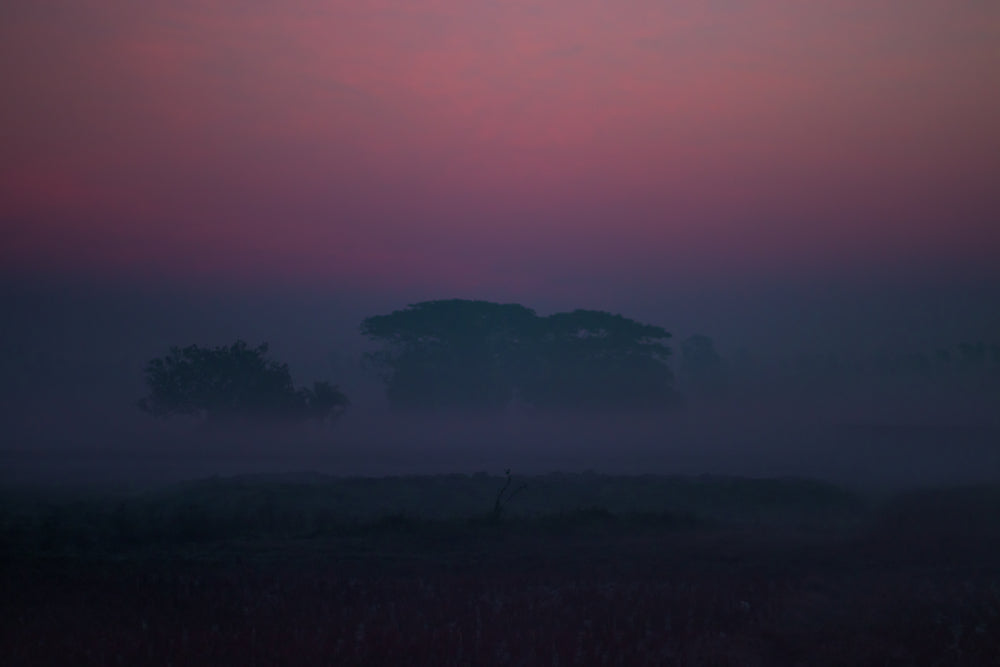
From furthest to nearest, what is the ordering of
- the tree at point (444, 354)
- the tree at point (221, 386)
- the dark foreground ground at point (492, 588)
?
the tree at point (444, 354) → the tree at point (221, 386) → the dark foreground ground at point (492, 588)

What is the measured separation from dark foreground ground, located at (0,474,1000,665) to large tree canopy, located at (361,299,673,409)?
2283 inches

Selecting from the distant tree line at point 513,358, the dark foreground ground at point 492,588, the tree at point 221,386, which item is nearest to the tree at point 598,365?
the distant tree line at point 513,358

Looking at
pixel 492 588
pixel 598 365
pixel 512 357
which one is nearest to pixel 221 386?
pixel 512 357

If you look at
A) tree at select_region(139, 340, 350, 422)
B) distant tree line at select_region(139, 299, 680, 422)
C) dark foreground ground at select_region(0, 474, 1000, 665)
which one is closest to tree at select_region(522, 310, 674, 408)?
distant tree line at select_region(139, 299, 680, 422)

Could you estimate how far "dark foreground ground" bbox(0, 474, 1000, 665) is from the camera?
39.5 feet

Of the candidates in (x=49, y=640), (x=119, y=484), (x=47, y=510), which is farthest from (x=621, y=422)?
(x=49, y=640)

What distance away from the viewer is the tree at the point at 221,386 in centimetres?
7112

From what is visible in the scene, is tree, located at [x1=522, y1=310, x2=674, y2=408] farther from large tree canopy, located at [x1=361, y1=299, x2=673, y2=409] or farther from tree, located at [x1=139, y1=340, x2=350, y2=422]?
tree, located at [x1=139, y1=340, x2=350, y2=422]

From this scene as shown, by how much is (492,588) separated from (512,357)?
7989 centimetres

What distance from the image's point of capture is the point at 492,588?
54.0 ft

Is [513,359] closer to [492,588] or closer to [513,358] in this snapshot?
[513,358]

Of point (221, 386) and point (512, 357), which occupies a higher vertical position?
point (512, 357)

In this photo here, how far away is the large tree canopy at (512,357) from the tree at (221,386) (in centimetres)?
1794

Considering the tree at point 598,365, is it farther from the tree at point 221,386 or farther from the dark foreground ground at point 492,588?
the dark foreground ground at point 492,588
